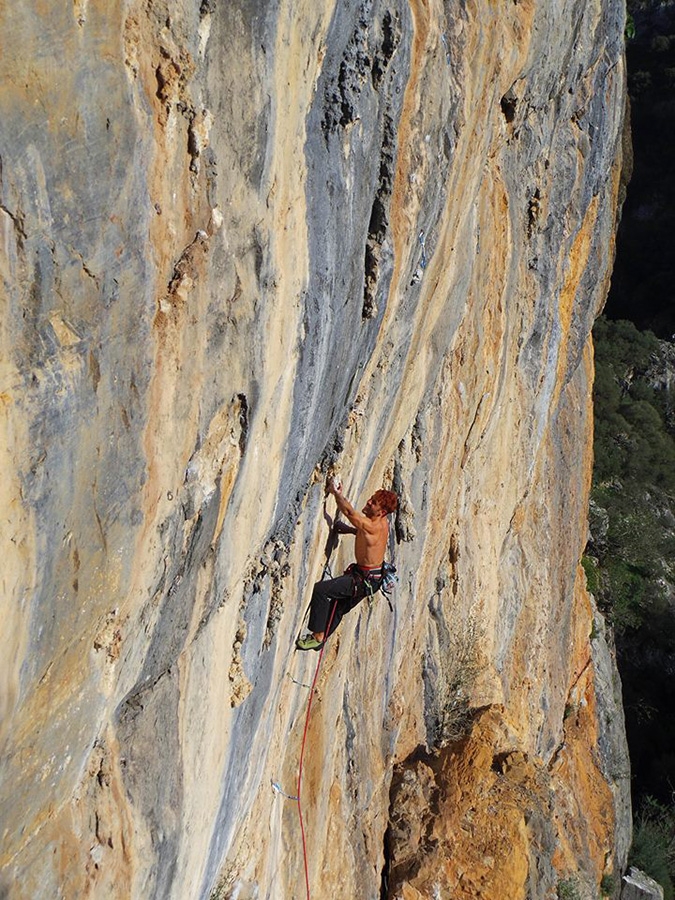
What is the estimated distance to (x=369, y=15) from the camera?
11.3ft

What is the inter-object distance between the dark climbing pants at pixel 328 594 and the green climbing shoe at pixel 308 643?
2.5 inches

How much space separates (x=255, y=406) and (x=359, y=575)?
7.30 feet

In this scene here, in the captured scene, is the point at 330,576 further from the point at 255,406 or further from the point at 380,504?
the point at 255,406

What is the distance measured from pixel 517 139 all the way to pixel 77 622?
5.89 metres

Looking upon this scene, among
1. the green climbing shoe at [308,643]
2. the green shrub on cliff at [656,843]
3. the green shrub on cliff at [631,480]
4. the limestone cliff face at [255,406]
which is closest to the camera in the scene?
the limestone cliff face at [255,406]

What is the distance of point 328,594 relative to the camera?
17.3 feet

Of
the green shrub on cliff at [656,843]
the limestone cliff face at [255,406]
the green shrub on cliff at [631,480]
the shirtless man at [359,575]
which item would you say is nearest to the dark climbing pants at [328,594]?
the shirtless man at [359,575]

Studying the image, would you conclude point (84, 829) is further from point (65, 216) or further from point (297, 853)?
point (297, 853)

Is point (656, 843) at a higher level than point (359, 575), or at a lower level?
lower

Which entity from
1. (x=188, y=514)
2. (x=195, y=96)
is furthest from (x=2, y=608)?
(x=195, y=96)

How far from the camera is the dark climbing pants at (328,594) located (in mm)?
5270

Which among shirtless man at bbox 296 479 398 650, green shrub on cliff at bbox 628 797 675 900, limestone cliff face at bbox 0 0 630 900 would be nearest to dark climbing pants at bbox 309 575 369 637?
shirtless man at bbox 296 479 398 650

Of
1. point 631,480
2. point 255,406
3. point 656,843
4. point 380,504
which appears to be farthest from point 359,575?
point 631,480

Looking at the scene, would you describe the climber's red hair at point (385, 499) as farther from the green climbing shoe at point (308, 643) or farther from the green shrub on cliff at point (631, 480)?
the green shrub on cliff at point (631, 480)
